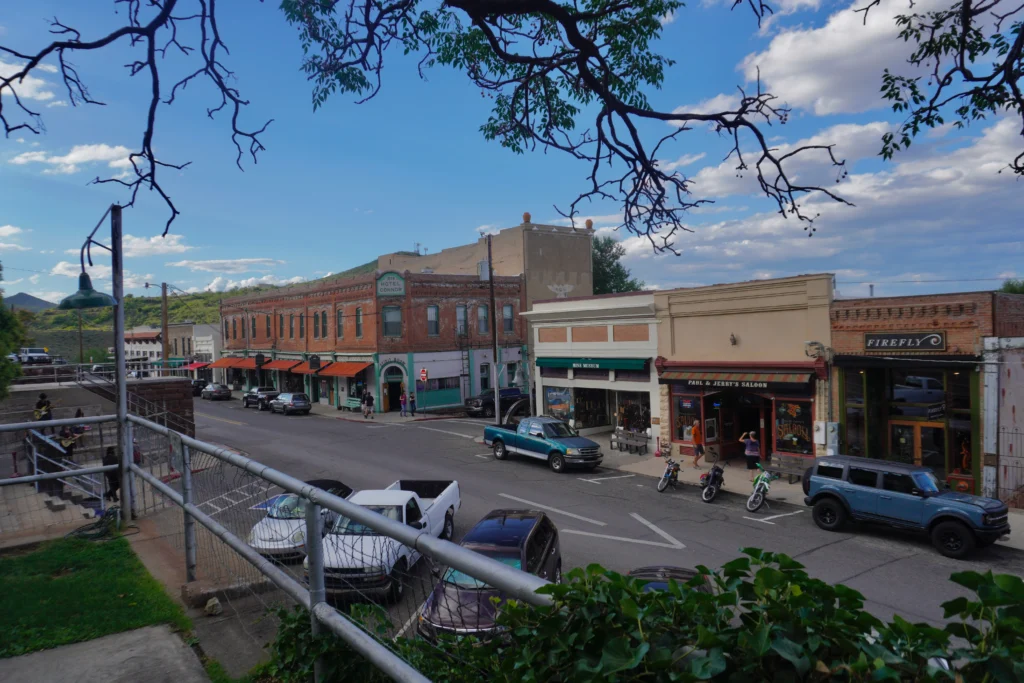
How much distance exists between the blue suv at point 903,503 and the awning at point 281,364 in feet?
137

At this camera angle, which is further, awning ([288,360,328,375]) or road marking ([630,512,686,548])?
awning ([288,360,328,375])

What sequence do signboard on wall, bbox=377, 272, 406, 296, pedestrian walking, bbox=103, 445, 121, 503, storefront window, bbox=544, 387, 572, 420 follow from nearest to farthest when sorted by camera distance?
1. pedestrian walking, bbox=103, 445, 121, 503
2. storefront window, bbox=544, 387, 572, 420
3. signboard on wall, bbox=377, 272, 406, 296

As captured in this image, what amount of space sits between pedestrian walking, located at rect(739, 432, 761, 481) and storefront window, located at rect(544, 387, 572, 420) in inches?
372

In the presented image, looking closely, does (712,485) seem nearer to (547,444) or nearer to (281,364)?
(547,444)

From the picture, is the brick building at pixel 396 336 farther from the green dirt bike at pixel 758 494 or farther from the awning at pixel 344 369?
the green dirt bike at pixel 758 494

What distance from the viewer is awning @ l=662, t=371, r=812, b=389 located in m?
20.5

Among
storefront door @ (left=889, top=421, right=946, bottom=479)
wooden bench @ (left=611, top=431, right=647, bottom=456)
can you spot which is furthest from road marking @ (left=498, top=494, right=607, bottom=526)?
storefront door @ (left=889, top=421, right=946, bottom=479)

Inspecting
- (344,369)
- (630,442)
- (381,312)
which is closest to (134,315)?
(344,369)

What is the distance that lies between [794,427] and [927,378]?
4.09 m

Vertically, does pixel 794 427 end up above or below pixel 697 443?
above

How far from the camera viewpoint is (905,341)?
18.0 meters

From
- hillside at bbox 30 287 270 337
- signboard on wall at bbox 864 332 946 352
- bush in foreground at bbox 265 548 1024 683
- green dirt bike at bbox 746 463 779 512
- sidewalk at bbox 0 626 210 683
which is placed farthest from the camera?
hillside at bbox 30 287 270 337

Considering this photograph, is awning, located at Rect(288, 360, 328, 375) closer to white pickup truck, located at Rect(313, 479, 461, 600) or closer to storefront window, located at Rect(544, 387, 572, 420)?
storefront window, located at Rect(544, 387, 572, 420)

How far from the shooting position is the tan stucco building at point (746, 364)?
66.2 ft
